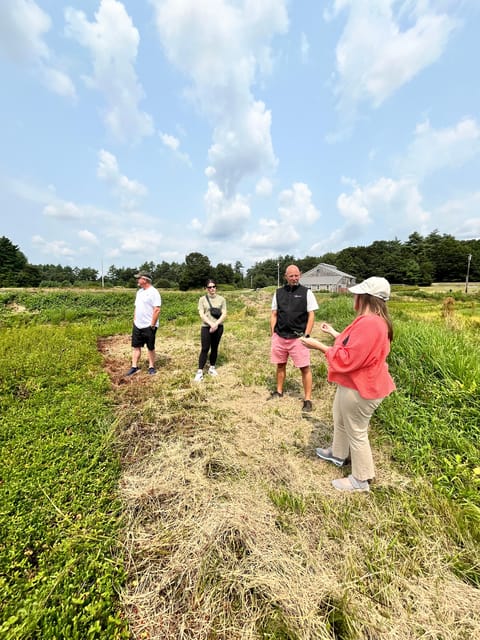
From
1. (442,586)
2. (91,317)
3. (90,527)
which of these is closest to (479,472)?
(442,586)

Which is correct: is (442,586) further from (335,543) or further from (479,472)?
(479,472)

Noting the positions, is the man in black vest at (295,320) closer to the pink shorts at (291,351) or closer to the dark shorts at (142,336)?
the pink shorts at (291,351)

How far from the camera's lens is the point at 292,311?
3.59 meters

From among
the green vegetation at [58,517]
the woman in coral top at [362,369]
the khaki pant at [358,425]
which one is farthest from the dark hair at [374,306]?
the green vegetation at [58,517]

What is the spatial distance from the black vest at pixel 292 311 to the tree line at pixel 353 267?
4650 cm

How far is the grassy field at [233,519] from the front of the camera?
4.54 feet

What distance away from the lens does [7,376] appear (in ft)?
13.2

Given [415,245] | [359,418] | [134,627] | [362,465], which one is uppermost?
[415,245]

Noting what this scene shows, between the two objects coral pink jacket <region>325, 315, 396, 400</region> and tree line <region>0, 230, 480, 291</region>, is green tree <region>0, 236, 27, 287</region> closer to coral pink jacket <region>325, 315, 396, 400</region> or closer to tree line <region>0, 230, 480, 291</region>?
tree line <region>0, 230, 480, 291</region>

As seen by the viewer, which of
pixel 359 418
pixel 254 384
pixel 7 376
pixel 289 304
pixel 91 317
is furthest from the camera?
pixel 91 317

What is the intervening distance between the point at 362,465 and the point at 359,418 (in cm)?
42

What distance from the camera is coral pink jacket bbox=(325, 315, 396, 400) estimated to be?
200cm

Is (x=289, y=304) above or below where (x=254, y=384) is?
above

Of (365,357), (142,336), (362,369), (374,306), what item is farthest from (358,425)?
(142,336)
